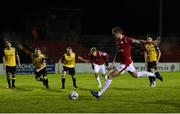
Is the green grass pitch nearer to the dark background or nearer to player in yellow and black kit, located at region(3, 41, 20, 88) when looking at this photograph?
player in yellow and black kit, located at region(3, 41, 20, 88)

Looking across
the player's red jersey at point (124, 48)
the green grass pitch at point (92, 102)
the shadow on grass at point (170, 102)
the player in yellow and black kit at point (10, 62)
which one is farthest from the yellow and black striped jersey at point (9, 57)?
the shadow on grass at point (170, 102)

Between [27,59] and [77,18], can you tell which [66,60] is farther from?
[77,18]

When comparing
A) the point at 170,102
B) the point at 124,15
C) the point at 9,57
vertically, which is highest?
the point at 124,15

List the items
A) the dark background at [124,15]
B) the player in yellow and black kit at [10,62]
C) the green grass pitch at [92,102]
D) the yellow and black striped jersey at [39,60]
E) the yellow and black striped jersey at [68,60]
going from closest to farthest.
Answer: the green grass pitch at [92,102]
the yellow and black striped jersey at [39,60]
the player in yellow and black kit at [10,62]
the yellow and black striped jersey at [68,60]
the dark background at [124,15]

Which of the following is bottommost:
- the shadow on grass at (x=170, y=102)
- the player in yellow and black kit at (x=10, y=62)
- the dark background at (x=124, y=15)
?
the shadow on grass at (x=170, y=102)

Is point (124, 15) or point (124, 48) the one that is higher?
point (124, 15)

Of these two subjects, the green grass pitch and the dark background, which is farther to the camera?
the dark background

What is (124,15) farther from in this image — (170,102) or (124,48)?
(170,102)

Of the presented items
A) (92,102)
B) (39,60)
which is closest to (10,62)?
(39,60)

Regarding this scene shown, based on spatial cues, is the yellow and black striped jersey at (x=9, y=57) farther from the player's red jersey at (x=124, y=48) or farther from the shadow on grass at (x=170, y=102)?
A: the shadow on grass at (x=170, y=102)

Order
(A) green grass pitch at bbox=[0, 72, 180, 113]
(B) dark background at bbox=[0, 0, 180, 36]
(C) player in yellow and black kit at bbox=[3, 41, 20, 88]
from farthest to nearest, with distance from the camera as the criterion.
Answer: (B) dark background at bbox=[0, 0, 180, 36], (C) player in yellow and black kit at bbox=[3, 41, 20, 88], (A) green grass pitch at bbox=[0, 72, 180, 113]

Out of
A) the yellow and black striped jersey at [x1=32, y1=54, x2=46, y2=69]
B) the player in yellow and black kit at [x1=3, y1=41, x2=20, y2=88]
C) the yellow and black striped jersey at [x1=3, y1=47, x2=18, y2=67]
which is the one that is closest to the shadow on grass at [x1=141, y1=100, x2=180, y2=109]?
the yellow and black striped jersey at [x1=32, y1=54, x2=46, y2=69]

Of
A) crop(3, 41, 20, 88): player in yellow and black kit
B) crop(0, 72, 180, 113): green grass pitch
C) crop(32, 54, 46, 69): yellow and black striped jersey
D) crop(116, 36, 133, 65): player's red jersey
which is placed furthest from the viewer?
crop(3, 41, 20, 88): player in yellow and black kit

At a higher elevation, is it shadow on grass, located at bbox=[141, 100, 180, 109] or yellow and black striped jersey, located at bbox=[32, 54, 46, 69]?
yellow and black striped jersey, located at bbox=[32, 54, 46, 69]
